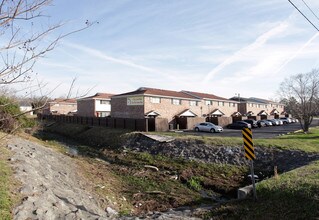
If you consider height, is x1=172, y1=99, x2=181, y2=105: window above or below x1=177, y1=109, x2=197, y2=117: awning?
above

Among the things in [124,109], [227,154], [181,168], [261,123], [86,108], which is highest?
[86,108]

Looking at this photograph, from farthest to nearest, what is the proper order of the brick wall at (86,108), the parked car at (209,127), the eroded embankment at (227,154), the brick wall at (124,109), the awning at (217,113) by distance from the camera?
the brick wall at (86,108) → the awning at (217,113) → the brick wall at (124,109) → the parked car at (209,127) → the eroded embankment at (227,154)

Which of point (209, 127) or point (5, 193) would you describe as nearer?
point (5, 193)

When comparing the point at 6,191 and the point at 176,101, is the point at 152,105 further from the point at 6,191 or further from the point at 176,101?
the point at 6,191

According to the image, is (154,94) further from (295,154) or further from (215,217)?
(215,217)

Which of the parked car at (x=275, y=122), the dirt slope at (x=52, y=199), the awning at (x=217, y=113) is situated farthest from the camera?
the parked car at (x=275, y=122)

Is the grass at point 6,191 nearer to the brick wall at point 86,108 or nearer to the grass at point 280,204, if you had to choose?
the grass at point 280,204

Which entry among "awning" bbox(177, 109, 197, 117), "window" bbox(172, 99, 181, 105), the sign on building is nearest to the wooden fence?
the sign on building

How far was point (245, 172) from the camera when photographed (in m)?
18.0

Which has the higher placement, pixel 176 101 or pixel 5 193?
pixel 176 101

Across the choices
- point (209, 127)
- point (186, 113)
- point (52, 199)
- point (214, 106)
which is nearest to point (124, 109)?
point (186, 113)

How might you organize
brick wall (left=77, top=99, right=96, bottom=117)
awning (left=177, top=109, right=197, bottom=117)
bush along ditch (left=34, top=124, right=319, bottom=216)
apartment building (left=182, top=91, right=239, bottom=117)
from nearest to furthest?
bush along ditch (left=34, top=124, right=319, bottom=216)
awning (left=177, top=109, right=197, bottom=117)
apartment building (left=182, top=91, right=239, bottom=117)
brick wall (left=77, top=99, right=96, bottom=117)

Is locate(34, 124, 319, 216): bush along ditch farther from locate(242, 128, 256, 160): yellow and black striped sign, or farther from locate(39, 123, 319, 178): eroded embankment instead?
locate(242, 128, 256, 160): yellow and black striped sign

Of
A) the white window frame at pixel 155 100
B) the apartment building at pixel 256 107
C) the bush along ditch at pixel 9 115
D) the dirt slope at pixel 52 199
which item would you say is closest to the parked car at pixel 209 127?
the white window frame at pixel 155 100
